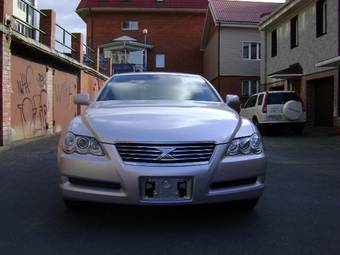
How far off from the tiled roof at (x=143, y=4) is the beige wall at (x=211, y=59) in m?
5.08

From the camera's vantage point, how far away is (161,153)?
4746mm

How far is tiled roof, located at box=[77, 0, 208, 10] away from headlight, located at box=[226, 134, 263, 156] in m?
45.3

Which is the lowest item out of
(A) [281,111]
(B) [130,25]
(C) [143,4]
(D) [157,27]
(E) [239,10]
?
(A) [281,111]

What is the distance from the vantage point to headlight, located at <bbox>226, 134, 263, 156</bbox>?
4.95m

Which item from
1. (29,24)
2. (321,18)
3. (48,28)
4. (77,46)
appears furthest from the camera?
(77,46)

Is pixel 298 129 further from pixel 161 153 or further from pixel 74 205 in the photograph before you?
pixel 161 153

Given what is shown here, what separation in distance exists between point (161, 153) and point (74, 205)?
4.28 feet

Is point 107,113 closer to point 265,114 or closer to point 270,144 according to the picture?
point 270,144

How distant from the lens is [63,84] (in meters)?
20.4

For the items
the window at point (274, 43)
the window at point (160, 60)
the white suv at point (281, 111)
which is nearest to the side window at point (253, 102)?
the white suv at point (281, 111)

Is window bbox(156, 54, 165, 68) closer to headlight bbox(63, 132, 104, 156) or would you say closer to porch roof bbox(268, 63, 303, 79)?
porch roof bbox(268, 63, 303, 79)

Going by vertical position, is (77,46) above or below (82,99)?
above

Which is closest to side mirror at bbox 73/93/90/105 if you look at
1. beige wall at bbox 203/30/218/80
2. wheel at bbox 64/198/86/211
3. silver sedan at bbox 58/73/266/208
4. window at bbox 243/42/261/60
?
silver sedan at bbox 58/73/266/208

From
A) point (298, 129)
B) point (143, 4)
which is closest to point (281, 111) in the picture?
point (298, 129)
